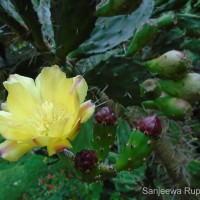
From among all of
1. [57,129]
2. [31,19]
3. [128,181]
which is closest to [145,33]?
[31,19]

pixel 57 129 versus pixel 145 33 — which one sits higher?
pixel 57 129

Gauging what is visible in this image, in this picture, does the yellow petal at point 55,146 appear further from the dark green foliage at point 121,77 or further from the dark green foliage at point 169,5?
the dark green foliage at point 169,5

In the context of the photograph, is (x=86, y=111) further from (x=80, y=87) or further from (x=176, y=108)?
(x=176, y=108)

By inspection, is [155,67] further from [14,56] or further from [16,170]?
[16,170]

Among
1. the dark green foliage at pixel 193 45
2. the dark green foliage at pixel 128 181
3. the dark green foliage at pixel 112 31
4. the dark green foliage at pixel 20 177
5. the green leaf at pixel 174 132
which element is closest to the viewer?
the dark green foliage at pixel 112 31

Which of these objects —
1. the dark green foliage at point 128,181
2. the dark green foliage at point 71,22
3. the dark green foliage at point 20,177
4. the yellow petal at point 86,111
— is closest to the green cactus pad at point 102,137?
the yellow petal at point 86,111

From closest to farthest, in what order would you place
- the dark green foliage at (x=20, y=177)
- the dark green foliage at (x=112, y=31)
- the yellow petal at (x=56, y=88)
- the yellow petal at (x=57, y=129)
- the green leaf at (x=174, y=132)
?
the yellow petal at (x=57, y=129) → the yellow petal at (x=56, y=88) → the dark green foliage at (x=112, y=31) → the green leaf at (x=174, y=132) → the dark green foliage at (x=20, y=177)
